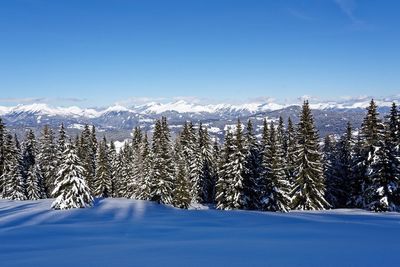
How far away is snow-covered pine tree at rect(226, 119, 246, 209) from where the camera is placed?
40375 mm

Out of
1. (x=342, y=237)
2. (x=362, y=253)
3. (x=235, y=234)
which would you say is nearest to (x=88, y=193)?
(x=235, y=234)

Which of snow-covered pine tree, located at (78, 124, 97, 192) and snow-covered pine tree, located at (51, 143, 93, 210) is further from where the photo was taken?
snow-covered pine tree, located at (78, 124, 97, 192)

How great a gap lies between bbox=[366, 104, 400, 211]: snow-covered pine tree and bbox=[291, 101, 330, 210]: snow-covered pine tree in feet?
16.9

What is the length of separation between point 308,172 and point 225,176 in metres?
9.31

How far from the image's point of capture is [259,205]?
135ft

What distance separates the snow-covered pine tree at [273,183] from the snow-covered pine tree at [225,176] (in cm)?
395

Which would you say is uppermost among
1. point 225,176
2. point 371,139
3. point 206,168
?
point 371,139

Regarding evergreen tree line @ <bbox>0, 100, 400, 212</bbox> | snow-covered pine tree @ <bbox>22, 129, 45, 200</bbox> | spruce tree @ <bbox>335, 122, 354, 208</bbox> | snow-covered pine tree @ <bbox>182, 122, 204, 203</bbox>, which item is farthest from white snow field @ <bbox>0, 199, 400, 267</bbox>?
snow-covered pine tree @ <bbox>22, 129, 45, 200</bbox>

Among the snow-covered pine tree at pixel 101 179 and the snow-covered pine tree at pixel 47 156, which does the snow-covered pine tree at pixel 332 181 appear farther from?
the snow-covered pine tree at pixel 47 156

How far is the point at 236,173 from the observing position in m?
40.8

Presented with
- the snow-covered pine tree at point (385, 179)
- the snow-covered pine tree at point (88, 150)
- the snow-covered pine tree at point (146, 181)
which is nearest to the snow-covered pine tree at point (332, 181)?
the snow-covered pine tree at point (385, 179)

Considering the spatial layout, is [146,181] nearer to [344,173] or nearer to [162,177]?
[162,177]

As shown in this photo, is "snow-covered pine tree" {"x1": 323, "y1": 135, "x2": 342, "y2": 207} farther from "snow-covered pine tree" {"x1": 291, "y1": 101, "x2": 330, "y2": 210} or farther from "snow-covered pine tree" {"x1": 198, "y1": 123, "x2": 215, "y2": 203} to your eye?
"snow-covered pine tree" {"x1": 198, "y1": 123, "x2": 215, "y2": 203}

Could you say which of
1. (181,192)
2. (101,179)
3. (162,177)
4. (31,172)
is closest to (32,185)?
(31,172)
